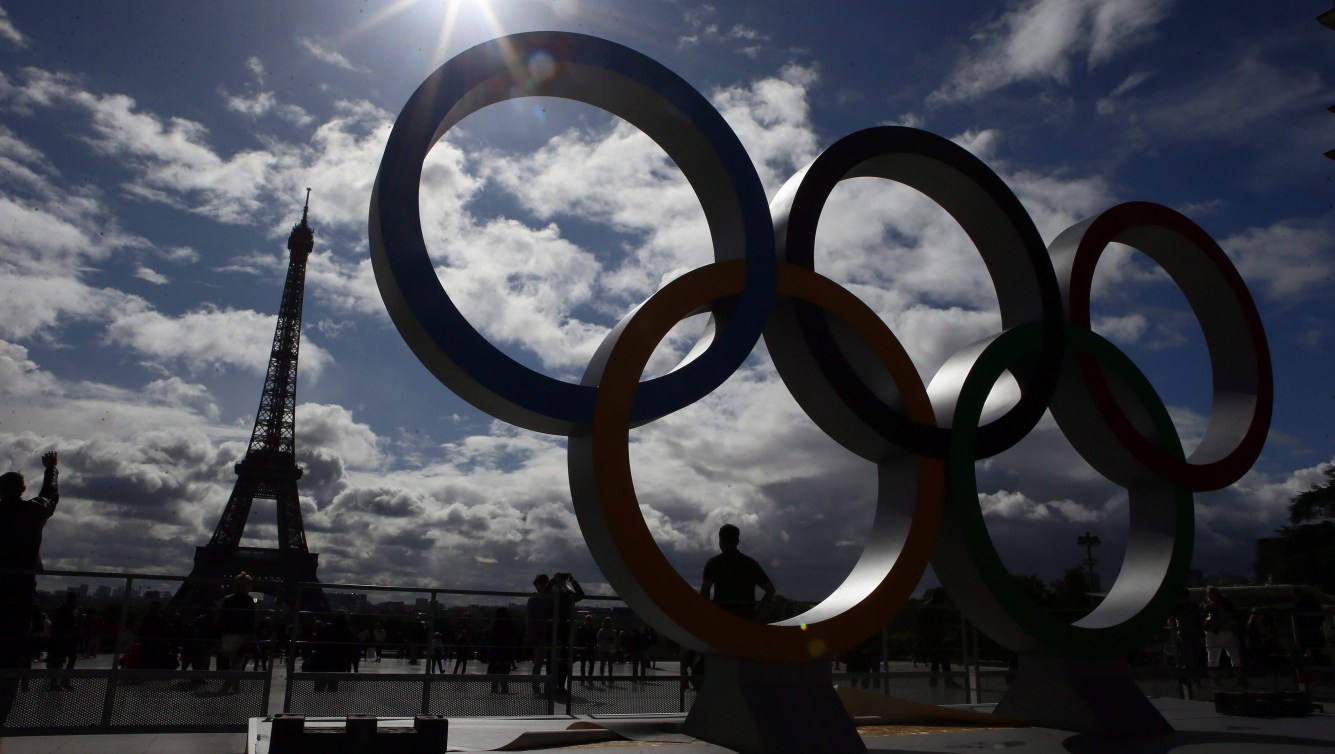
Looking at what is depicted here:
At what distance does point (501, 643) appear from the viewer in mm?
10805

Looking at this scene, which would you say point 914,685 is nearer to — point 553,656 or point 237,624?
point 553,656

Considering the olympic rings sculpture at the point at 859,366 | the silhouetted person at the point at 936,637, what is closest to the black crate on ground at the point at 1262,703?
the olympic rings sculpture at the point at 859,366

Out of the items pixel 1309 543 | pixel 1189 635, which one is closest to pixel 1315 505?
pixel 1309 543

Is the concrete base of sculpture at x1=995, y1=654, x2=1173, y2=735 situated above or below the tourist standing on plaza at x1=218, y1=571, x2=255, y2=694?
below

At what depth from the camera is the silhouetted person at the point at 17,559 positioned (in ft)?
23.2

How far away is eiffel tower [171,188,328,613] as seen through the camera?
44938 mm

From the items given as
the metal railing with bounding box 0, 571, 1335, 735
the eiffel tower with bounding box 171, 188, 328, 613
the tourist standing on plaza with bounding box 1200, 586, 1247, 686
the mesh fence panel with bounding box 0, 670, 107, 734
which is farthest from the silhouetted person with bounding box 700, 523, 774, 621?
the eiffel tower with bounding box 171, 188, 328, 613

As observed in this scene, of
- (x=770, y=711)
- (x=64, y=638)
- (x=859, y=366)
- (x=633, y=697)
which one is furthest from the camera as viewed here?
(x=633, y=697)

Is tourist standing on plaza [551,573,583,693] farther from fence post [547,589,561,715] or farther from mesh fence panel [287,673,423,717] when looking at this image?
mesh fence panel [287,673,423,717]

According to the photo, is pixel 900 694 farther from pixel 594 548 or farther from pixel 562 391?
pixel 562 391

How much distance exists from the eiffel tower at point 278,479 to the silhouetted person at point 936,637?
3953 cm

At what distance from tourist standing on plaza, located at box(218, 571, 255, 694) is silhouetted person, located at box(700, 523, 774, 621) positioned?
4683 mm

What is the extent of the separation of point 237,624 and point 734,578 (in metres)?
5.17

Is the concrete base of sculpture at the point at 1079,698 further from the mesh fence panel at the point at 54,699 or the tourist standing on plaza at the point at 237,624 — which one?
the mesh fence panel at the point at 54,699
